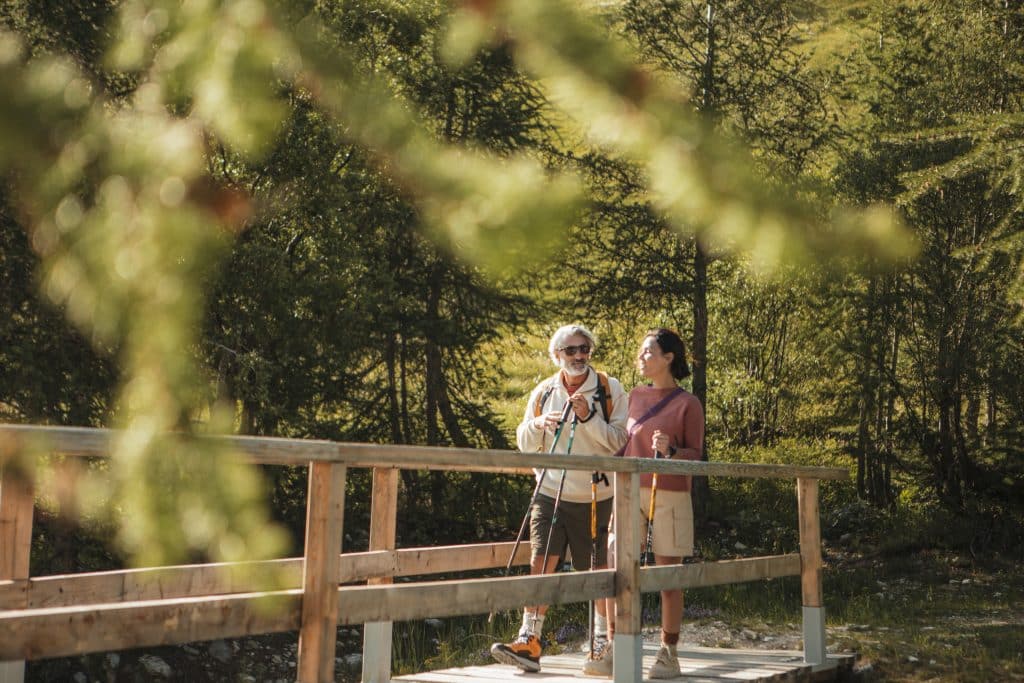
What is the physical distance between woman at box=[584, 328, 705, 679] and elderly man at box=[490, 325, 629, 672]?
5.1 inches

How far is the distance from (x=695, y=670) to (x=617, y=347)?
9014 millimetres

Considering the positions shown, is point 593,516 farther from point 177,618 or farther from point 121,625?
point 121,625

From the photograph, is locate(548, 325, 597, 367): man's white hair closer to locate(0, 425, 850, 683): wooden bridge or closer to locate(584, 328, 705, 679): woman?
locate(584, 328, 705, 679): woman

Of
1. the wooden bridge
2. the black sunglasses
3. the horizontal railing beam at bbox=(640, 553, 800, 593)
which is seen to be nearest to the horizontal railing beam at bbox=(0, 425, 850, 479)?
the wooden bridge

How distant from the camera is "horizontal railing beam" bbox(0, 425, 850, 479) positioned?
2.75 meters

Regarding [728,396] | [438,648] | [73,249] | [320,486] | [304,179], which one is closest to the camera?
[73,249]

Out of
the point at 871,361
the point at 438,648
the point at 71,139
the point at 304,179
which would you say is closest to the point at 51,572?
the point at 438,648

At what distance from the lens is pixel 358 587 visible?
3.70 metres

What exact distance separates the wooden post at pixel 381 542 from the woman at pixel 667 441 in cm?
A: 97

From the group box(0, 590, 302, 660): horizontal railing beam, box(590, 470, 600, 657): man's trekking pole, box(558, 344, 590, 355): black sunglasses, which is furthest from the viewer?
box(590, 470, 600, 657): man's trekking pole

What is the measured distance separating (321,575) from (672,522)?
7.61ft

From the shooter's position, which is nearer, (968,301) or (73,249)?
(73,249)

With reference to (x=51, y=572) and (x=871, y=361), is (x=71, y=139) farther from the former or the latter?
(x=871, y=361)

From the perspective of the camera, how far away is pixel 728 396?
1995 cm
